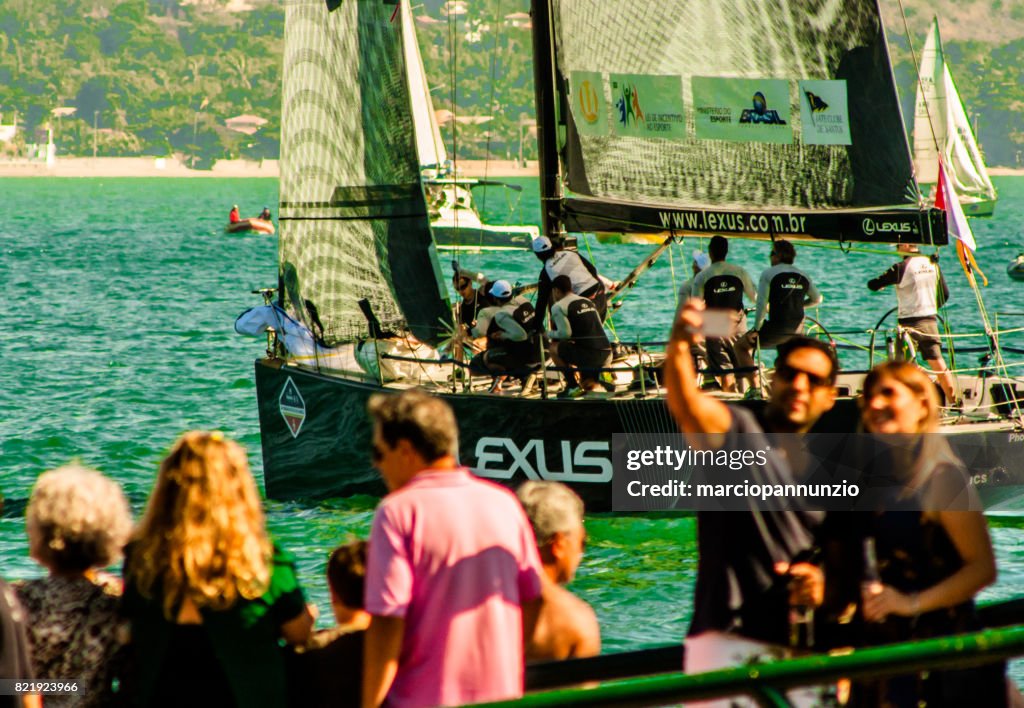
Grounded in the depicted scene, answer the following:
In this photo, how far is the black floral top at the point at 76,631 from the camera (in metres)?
4.10

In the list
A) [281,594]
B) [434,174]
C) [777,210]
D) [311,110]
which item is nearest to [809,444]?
[281,594]

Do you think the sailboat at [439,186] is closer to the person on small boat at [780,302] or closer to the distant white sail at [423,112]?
the distant white sail at [423,112]

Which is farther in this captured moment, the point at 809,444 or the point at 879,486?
the point at 809,444

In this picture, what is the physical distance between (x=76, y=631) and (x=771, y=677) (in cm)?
182

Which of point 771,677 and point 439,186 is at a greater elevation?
point 439,186

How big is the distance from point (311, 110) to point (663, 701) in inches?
478

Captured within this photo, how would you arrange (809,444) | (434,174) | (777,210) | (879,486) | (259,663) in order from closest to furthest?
(259,663) < (879,486) < (809,444) < (777,210) < (434,174)

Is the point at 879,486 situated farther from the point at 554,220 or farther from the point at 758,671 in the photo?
the point at 554,220

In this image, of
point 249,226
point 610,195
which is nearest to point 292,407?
point 610,195

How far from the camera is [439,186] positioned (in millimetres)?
44656

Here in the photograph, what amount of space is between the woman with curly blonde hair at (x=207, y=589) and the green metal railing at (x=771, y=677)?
0.92 meters

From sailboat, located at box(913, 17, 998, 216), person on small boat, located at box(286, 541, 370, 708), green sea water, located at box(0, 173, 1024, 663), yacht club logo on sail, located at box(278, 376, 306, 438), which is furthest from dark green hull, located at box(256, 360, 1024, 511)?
sailboat, located at box(913, 17, 998, 216)

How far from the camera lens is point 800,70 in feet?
44.4

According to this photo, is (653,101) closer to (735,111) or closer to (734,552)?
(735,111)
